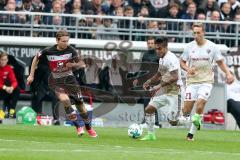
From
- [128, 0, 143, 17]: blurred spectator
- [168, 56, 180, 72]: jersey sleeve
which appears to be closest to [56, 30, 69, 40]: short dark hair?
[168, 56, 180, 72]: jersey sleeve

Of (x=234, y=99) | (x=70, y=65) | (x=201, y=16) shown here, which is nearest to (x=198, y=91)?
(x=70, y=65)

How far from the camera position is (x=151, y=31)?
27.5 m

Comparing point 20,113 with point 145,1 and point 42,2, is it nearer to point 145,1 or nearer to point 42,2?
point 42,2

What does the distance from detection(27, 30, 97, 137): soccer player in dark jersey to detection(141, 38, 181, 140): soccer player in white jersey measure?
1.25 meters

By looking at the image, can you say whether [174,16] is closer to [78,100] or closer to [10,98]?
[10,98]

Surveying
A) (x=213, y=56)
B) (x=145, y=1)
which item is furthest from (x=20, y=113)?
(x=213, y=56)

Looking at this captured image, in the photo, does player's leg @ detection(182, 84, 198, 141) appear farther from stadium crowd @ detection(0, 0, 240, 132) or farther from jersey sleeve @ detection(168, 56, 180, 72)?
stadium crowd @ detection(0, 0, 240, 132)

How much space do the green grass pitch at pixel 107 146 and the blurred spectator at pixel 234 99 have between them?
4.60 meters

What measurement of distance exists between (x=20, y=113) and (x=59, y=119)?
1.30m

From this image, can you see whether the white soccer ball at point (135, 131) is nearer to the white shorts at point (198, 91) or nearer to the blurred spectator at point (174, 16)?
the white shorts at point (198, 91)

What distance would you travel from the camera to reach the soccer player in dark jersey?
1980cm

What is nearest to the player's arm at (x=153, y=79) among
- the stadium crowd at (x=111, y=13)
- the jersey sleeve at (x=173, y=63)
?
the jersey sleeve at (x=173, y=63)

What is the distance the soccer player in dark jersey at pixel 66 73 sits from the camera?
19797mm

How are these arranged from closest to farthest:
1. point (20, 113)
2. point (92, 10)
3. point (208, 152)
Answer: point (208, 152)
point (20, 113)
point (92, 10)
